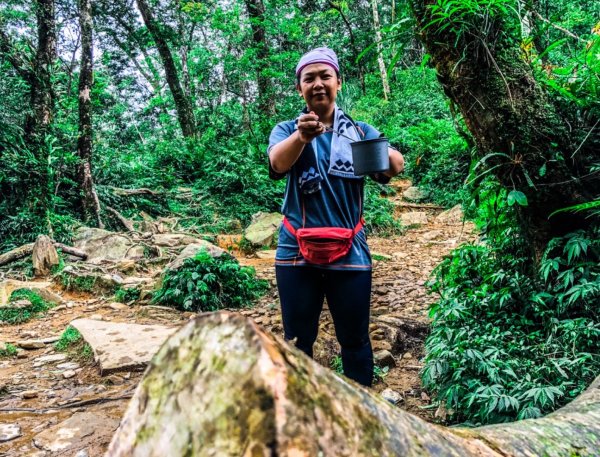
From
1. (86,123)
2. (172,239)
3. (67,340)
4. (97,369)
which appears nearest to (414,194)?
(172,239)

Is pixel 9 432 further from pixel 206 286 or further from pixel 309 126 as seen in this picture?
pixel 206 286

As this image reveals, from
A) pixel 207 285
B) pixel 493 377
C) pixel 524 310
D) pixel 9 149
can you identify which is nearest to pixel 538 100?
pixel 524 310

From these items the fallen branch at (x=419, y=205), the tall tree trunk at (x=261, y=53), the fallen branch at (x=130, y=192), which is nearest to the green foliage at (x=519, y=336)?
the fallen branch at (x=419, y=205)

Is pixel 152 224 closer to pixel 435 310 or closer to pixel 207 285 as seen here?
pixel 207 285

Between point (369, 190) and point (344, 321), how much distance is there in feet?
28.0

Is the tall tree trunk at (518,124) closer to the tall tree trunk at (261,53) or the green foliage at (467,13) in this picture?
the green foliage at (467,13)

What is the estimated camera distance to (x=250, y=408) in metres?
0.54

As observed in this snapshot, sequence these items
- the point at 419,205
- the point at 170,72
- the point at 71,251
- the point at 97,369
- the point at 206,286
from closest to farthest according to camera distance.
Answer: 1. the point at 97,369
2. the point at 206,286
3. the point at 71,251
4. the point at 419,205
5. the point at 170,72

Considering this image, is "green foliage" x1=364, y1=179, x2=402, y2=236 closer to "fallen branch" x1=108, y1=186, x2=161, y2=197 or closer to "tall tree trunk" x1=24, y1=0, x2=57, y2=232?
"fallen branch" x1=108, y1=186, x2=161, y2=197

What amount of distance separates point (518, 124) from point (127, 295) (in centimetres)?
448

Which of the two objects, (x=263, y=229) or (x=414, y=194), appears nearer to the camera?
(x=263, y=229)

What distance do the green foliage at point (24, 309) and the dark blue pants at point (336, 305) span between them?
3954 mm

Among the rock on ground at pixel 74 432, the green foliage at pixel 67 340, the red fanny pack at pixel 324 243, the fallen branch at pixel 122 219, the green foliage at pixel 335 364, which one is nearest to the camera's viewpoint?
the red fanny pack at pixel 324 243

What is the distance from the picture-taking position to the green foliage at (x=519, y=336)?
5.81 feet
